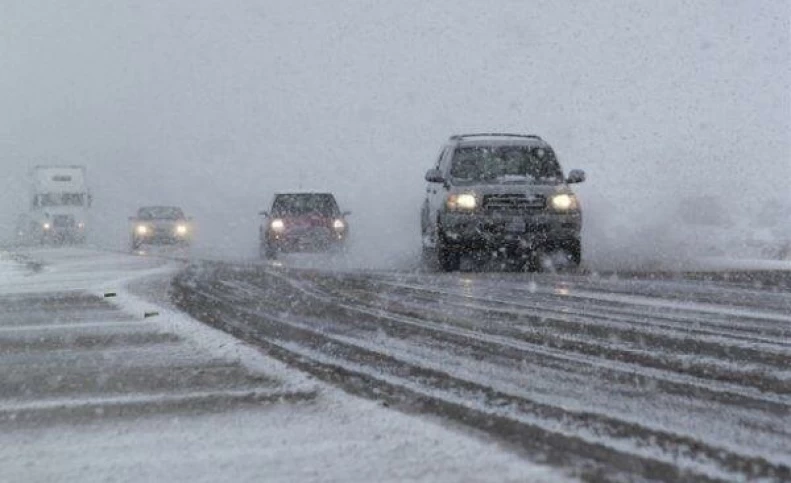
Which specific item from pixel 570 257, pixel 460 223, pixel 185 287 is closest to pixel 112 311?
pixel 185 287

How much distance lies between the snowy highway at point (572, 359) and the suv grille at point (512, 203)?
3303 millimetres

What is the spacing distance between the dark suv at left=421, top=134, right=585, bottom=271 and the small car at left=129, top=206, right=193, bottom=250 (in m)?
20.5

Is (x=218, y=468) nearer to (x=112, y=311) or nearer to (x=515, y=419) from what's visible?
(x=515, y=419)

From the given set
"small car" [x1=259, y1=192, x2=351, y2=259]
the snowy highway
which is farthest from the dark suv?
"small car" [x1=259, y1=192, x2=351, y2=259]

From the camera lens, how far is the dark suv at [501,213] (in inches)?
530

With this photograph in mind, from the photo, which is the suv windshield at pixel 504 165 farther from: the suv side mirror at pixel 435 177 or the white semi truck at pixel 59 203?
the white semi truck at pixel 59 203

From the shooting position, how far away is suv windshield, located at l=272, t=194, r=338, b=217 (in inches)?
834

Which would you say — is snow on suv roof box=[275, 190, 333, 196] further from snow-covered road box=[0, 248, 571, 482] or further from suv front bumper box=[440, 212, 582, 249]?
snow-covered road box=[0, 248, 571, 482]

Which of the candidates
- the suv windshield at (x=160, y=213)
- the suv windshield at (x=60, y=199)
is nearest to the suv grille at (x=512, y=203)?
the suv windshield at (x=160, y=213)

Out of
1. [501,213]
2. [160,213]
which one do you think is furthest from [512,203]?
[160,213]

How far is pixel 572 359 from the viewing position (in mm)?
5055

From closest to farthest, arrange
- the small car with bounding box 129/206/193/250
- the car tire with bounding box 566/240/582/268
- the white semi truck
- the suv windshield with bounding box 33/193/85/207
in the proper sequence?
1. the car tire with bounding box 566/240/582/268
2. the small car with bounding box 129/206/193/250
3. the white semi truck
4. the suv windshield with bounding box 33/193/85/207

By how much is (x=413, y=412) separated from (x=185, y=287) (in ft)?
24.3

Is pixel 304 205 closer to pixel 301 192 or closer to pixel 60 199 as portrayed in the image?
pixel 301 192
